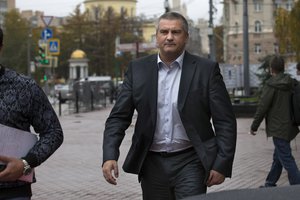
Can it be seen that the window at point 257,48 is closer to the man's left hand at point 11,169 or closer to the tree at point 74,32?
the tree at point 74,32

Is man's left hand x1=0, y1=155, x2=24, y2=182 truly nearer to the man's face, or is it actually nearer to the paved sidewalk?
the man's face

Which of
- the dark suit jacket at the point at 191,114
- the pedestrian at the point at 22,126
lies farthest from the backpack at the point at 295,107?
the pedestrian at the point at 22,126

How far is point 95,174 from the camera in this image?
1012 centimetres

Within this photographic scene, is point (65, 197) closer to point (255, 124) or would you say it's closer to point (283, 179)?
point (255, 124)

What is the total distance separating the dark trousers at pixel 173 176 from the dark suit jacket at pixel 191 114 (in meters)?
0.08

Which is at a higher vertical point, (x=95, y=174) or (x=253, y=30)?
(x=253, y=30)

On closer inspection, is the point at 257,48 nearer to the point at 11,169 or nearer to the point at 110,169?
the point at 110,169

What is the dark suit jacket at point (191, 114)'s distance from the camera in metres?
4.09

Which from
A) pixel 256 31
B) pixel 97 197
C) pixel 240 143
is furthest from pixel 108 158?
pixel 256 31

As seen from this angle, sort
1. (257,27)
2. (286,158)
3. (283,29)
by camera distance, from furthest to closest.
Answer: (257,27)
(283,29)
(286,158)

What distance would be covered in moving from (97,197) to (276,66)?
8.84ft

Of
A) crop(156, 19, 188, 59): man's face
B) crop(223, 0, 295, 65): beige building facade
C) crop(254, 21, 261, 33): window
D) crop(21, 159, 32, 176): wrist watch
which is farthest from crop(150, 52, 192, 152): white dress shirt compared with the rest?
crop(254, 21, 261, 33): window

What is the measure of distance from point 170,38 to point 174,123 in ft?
1.76

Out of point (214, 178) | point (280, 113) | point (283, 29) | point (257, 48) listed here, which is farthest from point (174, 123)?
point (257, 48)
